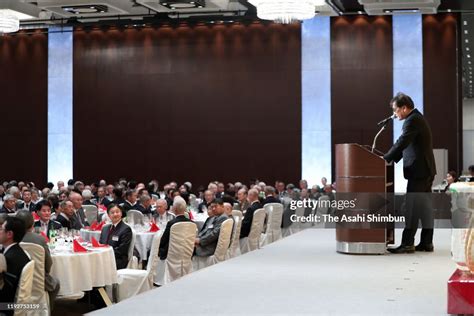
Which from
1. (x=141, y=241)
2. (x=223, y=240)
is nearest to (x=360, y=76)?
(x=141, y=241)

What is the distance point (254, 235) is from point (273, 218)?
1272mm

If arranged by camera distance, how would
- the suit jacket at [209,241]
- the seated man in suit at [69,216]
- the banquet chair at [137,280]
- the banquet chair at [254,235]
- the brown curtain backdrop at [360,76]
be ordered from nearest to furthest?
the banquet chair at [137,280] → the suit jacket at [209,241] → the seated man in suit at [69,216] → the banquet chair at [254,235] → the brown curtain backdrop at [360,76]

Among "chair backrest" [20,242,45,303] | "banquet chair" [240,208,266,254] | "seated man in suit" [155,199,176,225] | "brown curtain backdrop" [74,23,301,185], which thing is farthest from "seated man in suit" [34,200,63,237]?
"brown curtain backdrop" [74,23,301,185]

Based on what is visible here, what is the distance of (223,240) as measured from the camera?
359 inches

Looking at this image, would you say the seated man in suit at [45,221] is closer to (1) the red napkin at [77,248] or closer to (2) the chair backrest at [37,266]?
(1) the red napkin at [77,248]

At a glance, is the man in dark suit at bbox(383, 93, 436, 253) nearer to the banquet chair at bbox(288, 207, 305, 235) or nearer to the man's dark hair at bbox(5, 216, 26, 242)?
the man's dark hair at bbox(5, 216, 26, 242)

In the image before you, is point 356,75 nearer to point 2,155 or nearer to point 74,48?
point 74,48

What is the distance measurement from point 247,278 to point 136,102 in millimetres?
15440

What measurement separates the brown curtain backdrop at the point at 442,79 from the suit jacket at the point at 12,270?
14447 mm

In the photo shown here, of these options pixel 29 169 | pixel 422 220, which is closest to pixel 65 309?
pixel 422 220

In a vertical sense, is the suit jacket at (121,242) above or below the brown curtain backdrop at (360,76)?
below

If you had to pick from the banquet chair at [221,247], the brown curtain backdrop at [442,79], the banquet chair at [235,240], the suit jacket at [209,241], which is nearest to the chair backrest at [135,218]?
the banquet chair at [235,240]

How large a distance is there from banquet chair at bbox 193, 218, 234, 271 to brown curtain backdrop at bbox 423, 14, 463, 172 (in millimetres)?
10849

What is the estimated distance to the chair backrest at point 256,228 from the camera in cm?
1093
